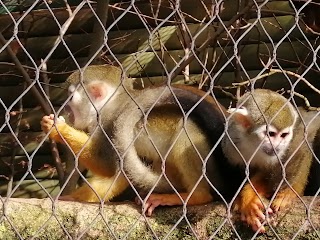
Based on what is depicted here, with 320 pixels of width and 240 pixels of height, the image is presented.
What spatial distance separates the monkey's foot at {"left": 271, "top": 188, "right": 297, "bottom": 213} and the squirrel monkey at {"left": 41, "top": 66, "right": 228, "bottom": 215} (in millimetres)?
355

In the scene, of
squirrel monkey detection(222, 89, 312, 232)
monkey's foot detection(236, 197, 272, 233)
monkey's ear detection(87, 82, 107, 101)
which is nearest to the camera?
monkey's foot detection(236, 197, 272, 233)

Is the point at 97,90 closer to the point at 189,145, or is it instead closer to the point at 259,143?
the point at 189,145

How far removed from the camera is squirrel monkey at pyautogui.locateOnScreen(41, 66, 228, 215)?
324 centimetres

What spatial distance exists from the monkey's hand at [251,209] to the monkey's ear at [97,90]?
100cm

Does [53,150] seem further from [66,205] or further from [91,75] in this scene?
[66,205]

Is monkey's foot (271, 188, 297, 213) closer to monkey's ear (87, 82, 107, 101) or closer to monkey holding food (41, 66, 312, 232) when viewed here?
monkey holding food (41, 66, 312, 232)

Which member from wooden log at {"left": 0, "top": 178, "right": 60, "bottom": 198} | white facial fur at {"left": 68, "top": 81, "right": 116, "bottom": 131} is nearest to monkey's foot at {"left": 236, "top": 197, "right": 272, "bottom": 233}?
white facial fur at {"left": 68, "top": 81, "right": 116, "bottom": 131}

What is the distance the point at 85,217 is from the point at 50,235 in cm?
17

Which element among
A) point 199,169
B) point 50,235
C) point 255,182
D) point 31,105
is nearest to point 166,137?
point 199,169

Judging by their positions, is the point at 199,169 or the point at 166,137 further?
the point at 166,137

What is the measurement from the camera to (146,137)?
11.3 feet

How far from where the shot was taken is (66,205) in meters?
3.09

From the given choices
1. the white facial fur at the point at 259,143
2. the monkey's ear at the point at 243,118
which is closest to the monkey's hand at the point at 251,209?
the white facial fur at the point at 259,143

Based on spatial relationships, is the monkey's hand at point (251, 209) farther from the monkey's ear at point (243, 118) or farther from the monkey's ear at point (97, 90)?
the monkey's ear at point (97, 90)
